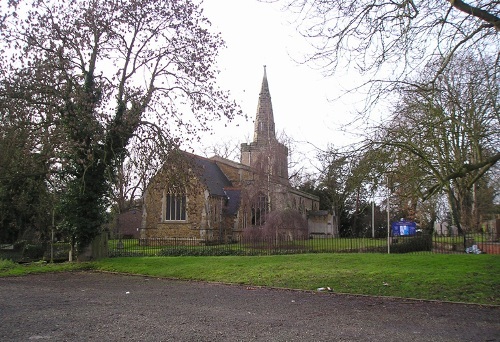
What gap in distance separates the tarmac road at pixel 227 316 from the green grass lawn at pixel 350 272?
108 cm

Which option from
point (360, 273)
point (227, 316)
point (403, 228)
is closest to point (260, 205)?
point (403, 228)

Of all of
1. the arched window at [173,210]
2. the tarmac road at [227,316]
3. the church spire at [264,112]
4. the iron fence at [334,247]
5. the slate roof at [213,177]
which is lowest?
the tarmac road at [227,316]

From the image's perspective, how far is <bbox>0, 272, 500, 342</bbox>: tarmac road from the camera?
7.21 meters

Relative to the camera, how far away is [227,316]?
8.84 m

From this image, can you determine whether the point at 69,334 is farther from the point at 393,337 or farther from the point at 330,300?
the point at 330,300

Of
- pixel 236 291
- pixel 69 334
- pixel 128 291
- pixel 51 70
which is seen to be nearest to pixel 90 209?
pixel 51 70

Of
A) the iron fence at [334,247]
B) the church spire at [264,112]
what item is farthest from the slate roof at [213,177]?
the iron fence at [334,247]

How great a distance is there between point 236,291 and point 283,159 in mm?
26471

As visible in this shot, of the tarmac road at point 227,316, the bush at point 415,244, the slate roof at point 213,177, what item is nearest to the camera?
the tarmac road at point 227,316

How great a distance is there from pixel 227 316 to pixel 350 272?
7.12m

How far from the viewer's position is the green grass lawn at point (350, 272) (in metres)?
12.0

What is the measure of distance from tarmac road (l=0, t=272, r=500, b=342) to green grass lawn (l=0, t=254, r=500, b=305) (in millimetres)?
1076

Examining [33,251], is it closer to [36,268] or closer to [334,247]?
[36,268]

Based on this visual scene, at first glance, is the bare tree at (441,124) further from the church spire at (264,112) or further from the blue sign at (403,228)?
the church spire at (264,112)
